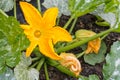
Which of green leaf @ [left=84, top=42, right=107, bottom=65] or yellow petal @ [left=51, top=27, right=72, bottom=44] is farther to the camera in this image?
green leaf @ [left=84, top=42, right=107, bottom=65]

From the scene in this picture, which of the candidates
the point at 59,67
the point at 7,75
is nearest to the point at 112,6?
the point at 59,67

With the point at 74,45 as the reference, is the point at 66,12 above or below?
above

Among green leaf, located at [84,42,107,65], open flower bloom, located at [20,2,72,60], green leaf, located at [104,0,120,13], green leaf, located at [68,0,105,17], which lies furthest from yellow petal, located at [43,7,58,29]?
green leaf, located at [84,42,107,65]

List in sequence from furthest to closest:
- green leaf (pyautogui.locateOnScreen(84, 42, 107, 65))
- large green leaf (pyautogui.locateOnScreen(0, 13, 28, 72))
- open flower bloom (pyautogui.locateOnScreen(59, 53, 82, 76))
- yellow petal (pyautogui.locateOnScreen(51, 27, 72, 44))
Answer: green leaf (pyautogui.locateOnScreen(84, 42, 107, 65)) → open flower bloom (pyautogui.locateOnScreen(59, 53, 82, 76)) → yellow petal (pyautogui.locateOnScreen(51, 27, 72, 44)) → large green leaf (pyautogui.locateOnScreen(0, 13, 28, 72))

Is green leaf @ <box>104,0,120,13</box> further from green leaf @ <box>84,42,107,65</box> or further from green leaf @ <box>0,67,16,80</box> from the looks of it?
green leaf @ <box>0,67,16,80</box>

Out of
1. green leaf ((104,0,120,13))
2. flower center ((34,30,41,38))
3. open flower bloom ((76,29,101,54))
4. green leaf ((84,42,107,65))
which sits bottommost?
green leaf ((84,42,107,65))

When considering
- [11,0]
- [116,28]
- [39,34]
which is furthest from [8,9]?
[116,28]

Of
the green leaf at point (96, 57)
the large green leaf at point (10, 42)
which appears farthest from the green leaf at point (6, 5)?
the green leaf at point (96, 57)

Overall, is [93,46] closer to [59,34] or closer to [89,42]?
[89,42]

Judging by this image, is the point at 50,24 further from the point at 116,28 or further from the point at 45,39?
the point at 116,28
